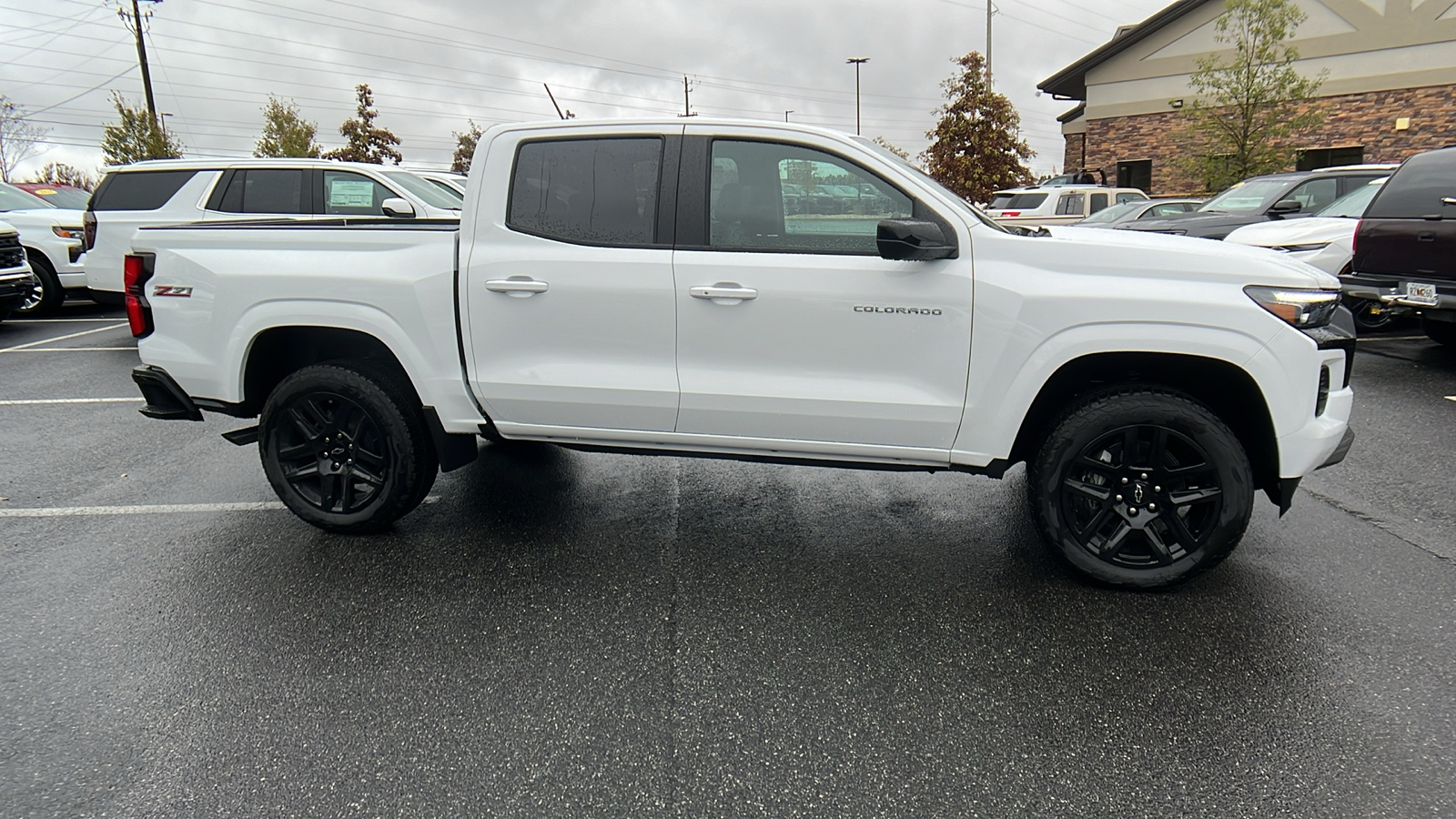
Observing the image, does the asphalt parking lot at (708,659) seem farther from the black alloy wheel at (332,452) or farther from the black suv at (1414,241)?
the black suv at (1414,241)

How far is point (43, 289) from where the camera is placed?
12133 mm

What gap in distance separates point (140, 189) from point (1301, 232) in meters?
12.5

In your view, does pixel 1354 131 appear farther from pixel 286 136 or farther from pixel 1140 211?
pixel 286 136

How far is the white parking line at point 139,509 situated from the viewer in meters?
4.61

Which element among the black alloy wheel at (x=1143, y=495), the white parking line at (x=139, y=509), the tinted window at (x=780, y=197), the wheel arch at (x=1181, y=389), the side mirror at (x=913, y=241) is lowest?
the white parking line at (x=139, y=509)

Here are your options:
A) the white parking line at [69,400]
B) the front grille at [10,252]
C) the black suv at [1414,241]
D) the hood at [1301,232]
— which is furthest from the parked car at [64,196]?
the black suv at [1414,241]

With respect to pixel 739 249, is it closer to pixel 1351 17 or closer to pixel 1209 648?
pixel 1209 648

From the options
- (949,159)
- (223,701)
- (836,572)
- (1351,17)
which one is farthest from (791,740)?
(949,159)

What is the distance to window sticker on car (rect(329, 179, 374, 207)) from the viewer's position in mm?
9680

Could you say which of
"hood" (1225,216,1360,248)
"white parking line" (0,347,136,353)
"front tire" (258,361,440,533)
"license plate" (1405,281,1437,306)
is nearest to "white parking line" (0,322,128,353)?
"white parking line" (0,347,136,353)

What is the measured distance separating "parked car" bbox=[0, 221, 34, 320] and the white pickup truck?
841 cm

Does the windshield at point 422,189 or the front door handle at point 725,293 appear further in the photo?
the windshield at point 422,189

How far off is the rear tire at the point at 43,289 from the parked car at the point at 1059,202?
1563 centimetres

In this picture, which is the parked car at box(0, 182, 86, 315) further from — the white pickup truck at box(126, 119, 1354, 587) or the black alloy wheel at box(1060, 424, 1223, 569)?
the black alloy wheel at box(1060, 424, 1223, 569)
